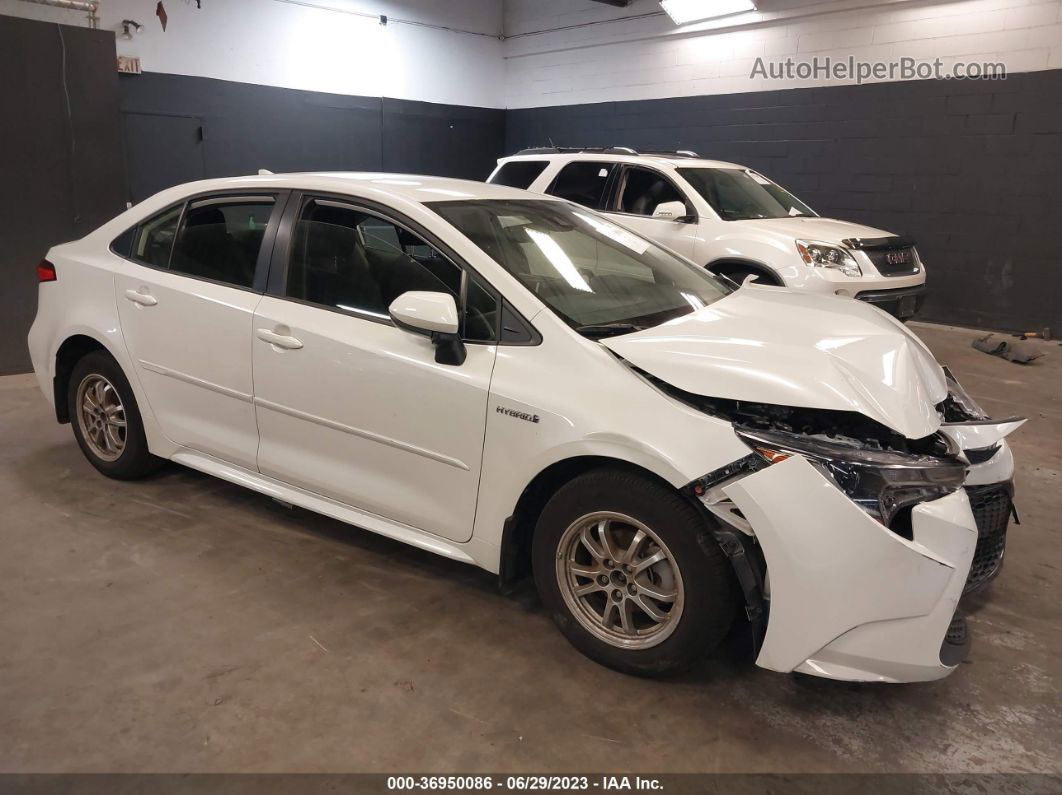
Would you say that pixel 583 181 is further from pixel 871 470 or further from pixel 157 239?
pixel 871 470

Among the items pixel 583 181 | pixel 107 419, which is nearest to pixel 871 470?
pixel 107 419

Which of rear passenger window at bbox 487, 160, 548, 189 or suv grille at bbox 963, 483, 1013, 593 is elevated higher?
rear passenger window at bbox 487, 160, 548, 189

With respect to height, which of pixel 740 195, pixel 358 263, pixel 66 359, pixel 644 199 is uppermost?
pixel 740 195

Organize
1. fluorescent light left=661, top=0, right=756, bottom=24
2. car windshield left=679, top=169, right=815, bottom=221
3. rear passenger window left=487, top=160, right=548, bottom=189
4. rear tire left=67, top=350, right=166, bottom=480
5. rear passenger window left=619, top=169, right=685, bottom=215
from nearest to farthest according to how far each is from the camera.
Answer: rear tire left=67, top=350, right=166, bottom=480 < car windshield left=679, top=169, right=815, bottom=221 < rear passenger window left=619, top=169, right=685, bottom=215 < rear passenger window left=487, top=160, right=548, bottom=189 < fluorescent light left=661, top=0, right=756, bottom=24

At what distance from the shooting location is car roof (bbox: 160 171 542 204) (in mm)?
3133

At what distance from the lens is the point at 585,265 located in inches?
123

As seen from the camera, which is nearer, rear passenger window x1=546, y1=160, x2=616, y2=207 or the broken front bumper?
the broken front bumper

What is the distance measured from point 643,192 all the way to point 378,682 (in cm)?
Answer: 570

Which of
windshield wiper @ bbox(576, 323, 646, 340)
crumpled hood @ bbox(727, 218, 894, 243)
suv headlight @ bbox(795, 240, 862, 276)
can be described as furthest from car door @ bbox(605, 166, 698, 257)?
windshield wiper @ bbox(576, 323, 646, 340)

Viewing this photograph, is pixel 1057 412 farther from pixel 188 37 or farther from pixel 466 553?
pixel 188 37

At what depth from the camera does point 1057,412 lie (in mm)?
5895

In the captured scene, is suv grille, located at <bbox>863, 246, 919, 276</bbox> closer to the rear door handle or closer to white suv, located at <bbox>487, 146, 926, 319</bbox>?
white suv, located at <bbox>487, 146, 926, 319</bbox>

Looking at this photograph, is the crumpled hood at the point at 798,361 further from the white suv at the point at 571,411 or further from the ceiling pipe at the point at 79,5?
the ceiling pipe at the point at 79,5

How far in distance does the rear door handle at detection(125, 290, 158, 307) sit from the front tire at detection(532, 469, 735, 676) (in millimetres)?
2134
